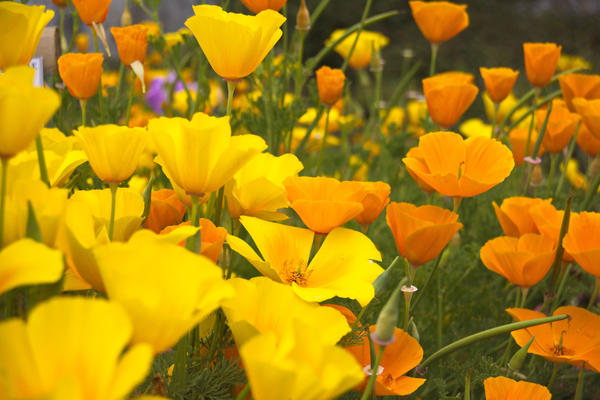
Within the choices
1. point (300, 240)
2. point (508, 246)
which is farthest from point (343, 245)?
point (508, 246)

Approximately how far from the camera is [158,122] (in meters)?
0.53

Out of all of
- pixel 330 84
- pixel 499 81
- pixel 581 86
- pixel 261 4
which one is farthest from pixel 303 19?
pixel 581 86

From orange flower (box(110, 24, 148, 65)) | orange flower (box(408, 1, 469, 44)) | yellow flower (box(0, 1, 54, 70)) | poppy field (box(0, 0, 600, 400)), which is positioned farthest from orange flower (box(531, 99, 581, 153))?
yellow flower (box(0, 1, 54, 70))

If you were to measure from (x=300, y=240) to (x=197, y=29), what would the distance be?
0.22 meters

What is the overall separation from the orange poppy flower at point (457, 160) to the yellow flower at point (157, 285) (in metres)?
0.38

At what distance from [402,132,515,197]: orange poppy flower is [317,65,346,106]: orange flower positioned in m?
→ 0.33

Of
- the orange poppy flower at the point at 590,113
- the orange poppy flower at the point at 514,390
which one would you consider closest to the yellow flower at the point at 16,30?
the orange poppy flower at the point at 514,390

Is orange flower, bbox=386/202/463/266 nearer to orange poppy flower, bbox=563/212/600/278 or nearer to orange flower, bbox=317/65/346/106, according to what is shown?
orange poppy flower, bbox=563/212/600/278

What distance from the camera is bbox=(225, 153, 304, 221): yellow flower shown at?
65 centimetres

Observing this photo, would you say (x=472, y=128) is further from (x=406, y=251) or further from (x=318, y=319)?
(x=318, y=319)

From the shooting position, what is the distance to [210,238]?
567mm

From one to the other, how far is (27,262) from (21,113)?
0.09 m

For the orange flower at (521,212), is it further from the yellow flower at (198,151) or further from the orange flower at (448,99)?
the yellow flower at (198,151)

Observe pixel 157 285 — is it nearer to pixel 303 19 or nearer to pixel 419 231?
pixel 419 231
